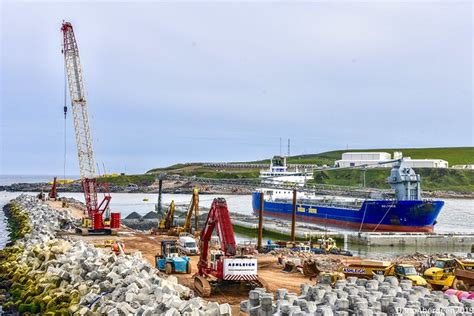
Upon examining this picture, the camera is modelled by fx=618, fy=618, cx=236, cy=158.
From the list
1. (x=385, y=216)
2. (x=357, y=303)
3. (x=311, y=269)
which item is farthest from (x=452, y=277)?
(x=385, y=216)

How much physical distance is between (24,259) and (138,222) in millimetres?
44685

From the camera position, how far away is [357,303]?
16094 millimetres

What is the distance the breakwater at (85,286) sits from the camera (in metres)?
19.6

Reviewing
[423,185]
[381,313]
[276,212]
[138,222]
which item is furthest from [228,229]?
[423,185]

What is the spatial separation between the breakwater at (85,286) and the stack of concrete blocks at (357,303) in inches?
66.8

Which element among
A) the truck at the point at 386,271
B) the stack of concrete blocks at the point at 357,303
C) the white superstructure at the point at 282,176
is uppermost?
the white superstructure at the point at 282,176

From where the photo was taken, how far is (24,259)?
109 ft

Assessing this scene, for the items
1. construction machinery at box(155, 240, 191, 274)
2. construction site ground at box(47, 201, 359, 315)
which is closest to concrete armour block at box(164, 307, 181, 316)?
construction site ground at box(47, 201, 359, 315)

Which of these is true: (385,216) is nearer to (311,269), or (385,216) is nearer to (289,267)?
(289,267)

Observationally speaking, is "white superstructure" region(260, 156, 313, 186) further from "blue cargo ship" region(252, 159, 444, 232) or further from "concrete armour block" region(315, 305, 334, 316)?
"concrete armour block" region(315, 305, 334, 316)

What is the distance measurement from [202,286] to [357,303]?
9.68m

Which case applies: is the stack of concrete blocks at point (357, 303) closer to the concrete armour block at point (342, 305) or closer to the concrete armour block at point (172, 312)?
the concrete armour block at point (342, 305)

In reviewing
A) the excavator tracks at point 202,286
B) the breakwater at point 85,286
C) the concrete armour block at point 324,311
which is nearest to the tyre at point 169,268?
the breakwater at point 85,286

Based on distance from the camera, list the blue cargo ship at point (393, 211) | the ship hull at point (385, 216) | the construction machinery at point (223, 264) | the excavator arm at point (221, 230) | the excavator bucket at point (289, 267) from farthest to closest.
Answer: the blue cargo ship at point (393, 211)
the ship hull at point (385, 216)
the excavator bucket at point (289, 267)
the excavator arm at point (221, 230)
the construction machinery at point (223, 264)
